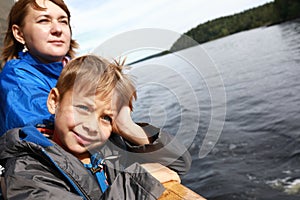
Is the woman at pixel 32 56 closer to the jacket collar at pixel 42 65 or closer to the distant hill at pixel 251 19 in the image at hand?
the jacket collar at pixel 42 65

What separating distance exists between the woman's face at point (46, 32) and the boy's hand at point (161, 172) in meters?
1.12

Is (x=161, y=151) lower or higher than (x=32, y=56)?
lower

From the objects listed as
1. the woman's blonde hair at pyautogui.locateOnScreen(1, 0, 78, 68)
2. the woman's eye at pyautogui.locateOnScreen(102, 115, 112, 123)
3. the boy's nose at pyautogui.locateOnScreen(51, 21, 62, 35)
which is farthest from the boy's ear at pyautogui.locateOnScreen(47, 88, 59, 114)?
the woman's blonde hair at pyautogui.locateOnScreen(1, 0, 78, 68)

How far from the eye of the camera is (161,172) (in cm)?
162

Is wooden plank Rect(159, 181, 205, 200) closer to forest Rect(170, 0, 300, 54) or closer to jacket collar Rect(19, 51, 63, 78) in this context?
jacket collar Rect(19, 51, 63, 78)

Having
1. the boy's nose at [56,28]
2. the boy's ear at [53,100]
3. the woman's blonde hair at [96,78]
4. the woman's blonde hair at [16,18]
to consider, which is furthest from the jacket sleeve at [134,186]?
the woman's blonde hair at [16,18]

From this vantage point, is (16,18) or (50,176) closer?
(50,176)

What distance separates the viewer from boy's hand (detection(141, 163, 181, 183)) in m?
1.57

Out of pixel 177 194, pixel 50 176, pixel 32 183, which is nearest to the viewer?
pixel 32 183

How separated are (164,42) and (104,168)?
0.82 meters

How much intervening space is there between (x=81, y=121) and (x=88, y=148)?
197 millimetres

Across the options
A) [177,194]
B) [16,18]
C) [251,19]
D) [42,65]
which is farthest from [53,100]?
[251,19]

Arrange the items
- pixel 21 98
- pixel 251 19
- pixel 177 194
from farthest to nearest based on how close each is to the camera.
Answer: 1. pixel 251 19
2. pixel 21 98
3. pixel 177 194

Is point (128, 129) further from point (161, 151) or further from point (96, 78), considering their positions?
point (96, 78)
